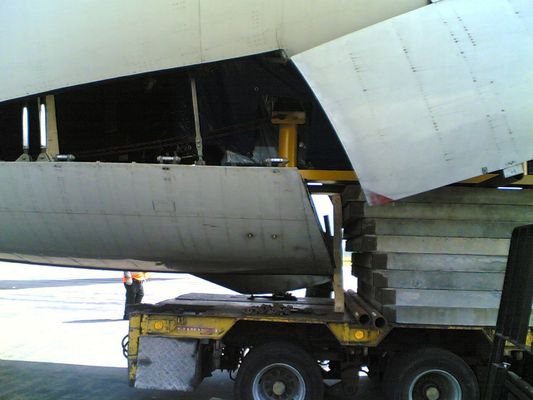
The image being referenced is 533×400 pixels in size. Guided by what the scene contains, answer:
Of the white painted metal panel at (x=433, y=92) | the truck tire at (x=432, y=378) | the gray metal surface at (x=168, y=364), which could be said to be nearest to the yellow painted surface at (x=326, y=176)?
the white painted metal panel at (x=433, y=92)

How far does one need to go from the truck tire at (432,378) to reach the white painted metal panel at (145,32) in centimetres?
322

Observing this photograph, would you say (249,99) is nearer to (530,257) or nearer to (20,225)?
(20,225)

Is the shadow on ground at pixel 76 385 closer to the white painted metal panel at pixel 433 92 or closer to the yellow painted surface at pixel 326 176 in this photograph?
the yellow painted surface at pixel 326 176

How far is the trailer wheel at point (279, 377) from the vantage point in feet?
16.1

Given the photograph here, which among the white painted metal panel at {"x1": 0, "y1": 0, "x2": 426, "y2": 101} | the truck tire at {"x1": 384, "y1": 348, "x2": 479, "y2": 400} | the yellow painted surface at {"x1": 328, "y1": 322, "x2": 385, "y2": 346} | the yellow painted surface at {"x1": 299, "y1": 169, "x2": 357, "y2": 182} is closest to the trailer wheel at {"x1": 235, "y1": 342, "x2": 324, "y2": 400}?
the yellow painted surface at {"x1": 328, "y1": 322, "x2": 385, "y2": 346}

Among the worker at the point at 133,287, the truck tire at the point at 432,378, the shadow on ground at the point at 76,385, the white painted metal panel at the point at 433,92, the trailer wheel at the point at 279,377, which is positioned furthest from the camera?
the worker at the point at 133,287

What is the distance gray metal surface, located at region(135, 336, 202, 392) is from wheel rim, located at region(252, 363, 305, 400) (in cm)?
64

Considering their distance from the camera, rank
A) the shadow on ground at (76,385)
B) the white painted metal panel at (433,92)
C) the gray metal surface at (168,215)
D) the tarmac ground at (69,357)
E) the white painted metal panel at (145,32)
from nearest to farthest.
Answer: the white painted metal panel at (433,92) → the white painted metal panel at (145,32) → the gray metal surface at (168,215) → the shadow on ground at (76,385) → the tarmac ground at (69,357)

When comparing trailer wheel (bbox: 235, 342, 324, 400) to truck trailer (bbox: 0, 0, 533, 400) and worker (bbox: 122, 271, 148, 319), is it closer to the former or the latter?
truck trailer (bbox: 0, 0, 533, 400)

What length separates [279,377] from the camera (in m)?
4.98

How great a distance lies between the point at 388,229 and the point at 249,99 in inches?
83.7

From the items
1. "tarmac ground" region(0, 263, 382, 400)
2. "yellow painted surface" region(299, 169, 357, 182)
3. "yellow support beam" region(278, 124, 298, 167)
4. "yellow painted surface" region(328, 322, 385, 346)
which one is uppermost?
"yellow support beam" region(278, 124, 298, 167)

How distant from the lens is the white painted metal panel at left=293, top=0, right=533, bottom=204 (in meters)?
4.09

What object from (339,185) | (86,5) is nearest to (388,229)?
(339,185)
